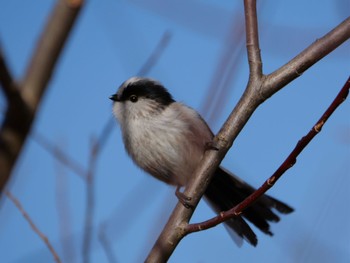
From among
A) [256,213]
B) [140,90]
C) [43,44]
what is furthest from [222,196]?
[43,44]

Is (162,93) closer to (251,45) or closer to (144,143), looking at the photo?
(144,143)

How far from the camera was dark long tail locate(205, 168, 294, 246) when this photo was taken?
261 centimetres

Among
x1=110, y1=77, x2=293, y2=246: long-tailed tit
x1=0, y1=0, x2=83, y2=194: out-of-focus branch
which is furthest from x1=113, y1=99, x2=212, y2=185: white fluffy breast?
x1=0, y1=0, x2=83, y2=194: out-of-focus branch

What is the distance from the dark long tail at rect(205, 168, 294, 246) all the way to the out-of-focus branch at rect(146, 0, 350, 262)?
0.67m

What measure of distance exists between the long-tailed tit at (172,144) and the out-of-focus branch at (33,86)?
1.60 metres

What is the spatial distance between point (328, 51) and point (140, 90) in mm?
1478

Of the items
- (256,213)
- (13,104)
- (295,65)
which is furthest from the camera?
(256,213)

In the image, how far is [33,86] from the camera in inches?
44.2

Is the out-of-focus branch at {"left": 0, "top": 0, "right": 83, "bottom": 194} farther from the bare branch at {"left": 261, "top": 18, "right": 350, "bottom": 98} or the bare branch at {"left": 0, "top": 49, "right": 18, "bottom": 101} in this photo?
the bare branch at {"left": 261, "top": 18, "right": 350, "bottom": 98}

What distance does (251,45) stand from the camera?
193 centimetres

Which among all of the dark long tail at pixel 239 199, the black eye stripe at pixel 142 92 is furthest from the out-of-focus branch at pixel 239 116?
the black eye stripe at pixel 142 92

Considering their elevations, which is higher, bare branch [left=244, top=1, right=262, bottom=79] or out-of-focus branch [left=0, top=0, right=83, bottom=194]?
bare branch [left=244, top=1, right=262, bottom=79]

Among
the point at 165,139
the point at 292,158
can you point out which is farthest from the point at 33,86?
the point at 165,139

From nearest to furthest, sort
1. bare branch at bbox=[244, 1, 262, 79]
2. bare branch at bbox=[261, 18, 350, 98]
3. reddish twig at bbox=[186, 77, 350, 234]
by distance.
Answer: reddish twig at bbox=[186, 77, 350, 234] → bare branch at bbox=[261, 18, 350, 98] → bare branch at bbox=[244, 1, 262, 79]
